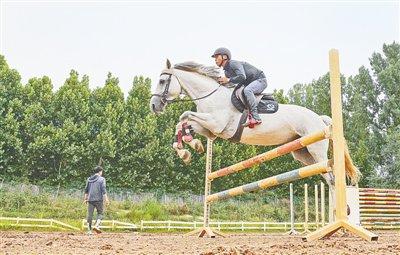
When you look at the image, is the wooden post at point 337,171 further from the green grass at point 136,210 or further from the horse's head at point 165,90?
the green grass at point 136,210

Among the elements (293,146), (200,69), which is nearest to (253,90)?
(200,69)

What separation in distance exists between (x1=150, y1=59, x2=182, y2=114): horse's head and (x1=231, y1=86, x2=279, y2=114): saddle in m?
0.83

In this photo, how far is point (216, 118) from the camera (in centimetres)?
538

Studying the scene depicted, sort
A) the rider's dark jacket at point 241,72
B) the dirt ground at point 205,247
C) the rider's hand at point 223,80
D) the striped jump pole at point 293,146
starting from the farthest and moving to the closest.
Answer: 1. the rider's hand at point 223,80
2. the rider's dark jacket at point 241,72
3. the striped jump pole at point 293,146
4. the dirt ground at point 205,247

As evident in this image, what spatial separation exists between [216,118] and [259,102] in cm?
57

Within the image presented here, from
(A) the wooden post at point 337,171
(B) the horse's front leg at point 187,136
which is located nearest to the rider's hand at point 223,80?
(B) the horse's front leg at point 187,136

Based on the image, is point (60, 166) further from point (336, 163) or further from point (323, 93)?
point (336, 163)

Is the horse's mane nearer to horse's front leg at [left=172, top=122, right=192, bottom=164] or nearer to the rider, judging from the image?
the rider

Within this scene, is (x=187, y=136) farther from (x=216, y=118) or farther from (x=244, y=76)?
(x=244, y=76)

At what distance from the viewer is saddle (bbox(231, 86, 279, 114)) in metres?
5.40

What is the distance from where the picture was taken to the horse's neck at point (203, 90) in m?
5.52

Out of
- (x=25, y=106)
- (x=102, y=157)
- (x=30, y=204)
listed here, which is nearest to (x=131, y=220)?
(x=30, y=204)

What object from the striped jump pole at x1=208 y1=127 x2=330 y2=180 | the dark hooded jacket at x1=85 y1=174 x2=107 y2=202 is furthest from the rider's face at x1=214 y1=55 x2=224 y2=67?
the dark hooded jacket at x1=85 y1=174 x2=107 y2=202

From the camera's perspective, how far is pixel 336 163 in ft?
13.4
